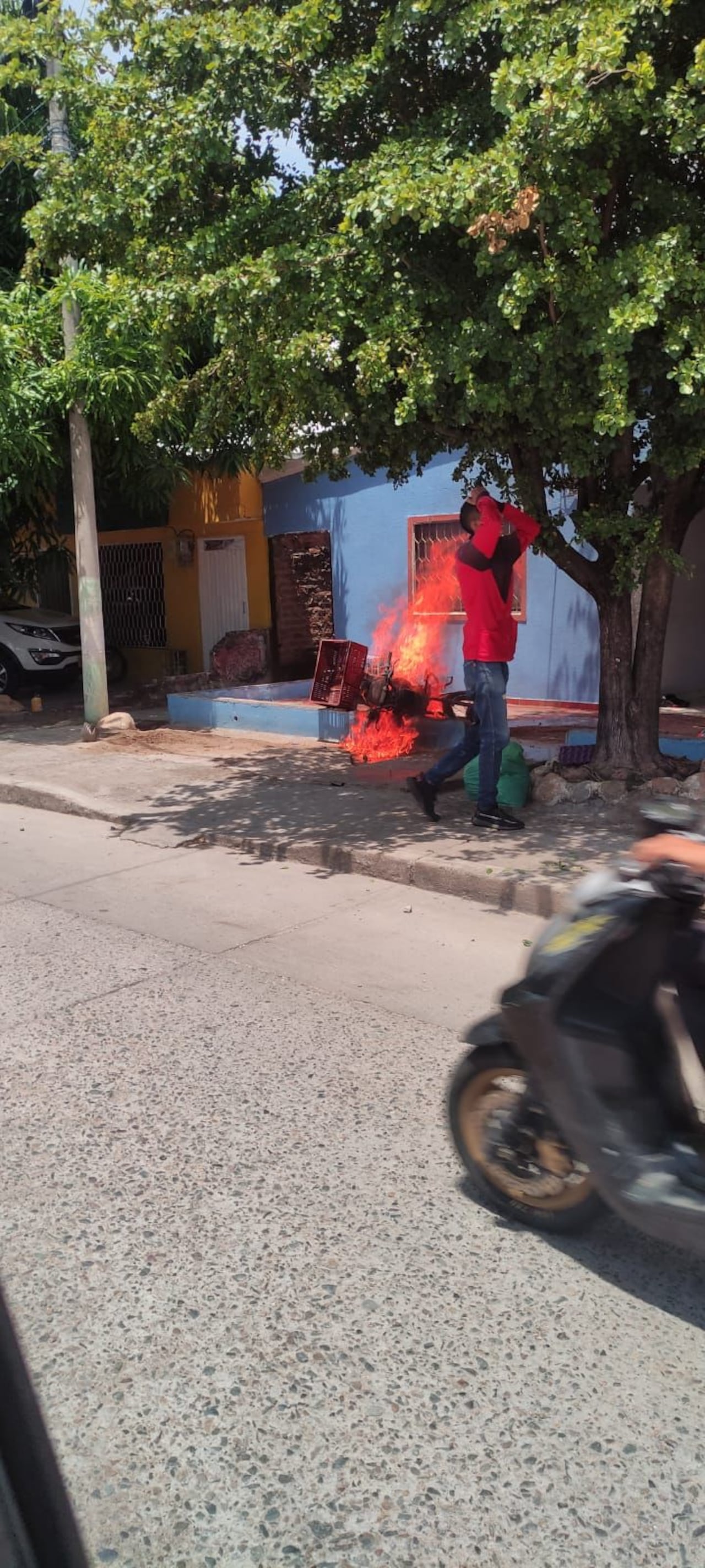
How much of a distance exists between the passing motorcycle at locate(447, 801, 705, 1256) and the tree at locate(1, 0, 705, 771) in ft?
12.8

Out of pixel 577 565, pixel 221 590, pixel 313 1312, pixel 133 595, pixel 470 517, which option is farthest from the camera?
pixel 133 595

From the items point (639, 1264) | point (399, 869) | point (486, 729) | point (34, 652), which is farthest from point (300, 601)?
point (639, 1264)

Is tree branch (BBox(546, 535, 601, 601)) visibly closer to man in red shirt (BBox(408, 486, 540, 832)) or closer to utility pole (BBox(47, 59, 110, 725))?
man in red shirt (BBox(408, 486, 540, 832))

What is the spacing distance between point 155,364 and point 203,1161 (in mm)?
10498

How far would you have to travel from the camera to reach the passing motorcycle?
284 cm

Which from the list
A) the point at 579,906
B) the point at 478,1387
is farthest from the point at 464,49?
the point at 478,1387

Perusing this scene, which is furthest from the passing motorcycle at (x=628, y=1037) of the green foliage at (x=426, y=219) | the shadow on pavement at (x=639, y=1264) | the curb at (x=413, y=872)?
the green foliage at (x=426, y=219)

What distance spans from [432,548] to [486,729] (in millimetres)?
6144

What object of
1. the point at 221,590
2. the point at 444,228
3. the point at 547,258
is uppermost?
the point at 444,228

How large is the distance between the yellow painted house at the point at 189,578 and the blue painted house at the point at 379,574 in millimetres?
328

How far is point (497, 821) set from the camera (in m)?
7.75

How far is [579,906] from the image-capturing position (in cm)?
307

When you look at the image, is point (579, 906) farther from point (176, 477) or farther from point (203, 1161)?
point (176, 477)

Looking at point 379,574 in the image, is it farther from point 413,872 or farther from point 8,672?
point 413,872
